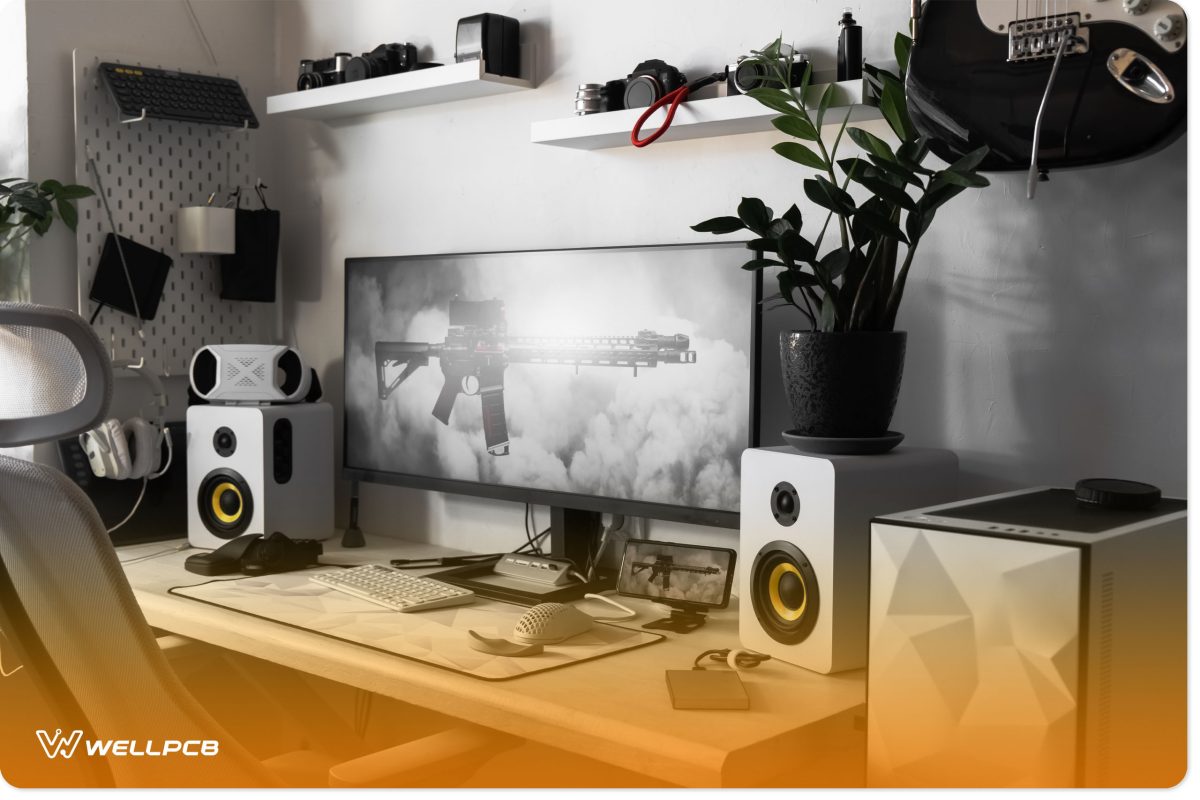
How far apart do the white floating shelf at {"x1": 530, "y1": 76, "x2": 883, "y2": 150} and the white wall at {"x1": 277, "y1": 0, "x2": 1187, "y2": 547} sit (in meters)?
0.05

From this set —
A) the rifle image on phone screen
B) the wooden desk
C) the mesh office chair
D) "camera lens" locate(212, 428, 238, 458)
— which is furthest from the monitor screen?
the mesh office chair

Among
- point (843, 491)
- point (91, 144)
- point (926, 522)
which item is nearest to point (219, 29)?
point (91, 144)

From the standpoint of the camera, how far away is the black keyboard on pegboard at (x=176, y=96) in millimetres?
2391

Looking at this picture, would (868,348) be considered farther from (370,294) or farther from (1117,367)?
(370,294)

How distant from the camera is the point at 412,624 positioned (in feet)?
5.52

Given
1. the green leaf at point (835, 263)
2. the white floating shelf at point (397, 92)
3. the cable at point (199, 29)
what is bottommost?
the green leaf at point (835, 263)

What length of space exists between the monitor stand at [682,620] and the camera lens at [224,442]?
983mm

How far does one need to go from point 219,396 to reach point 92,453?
25cm

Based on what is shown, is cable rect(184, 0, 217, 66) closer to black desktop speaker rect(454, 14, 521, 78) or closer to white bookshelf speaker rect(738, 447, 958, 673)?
black desktop speaker rect(454, 14, 521, 78)

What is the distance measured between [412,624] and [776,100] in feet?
2.83

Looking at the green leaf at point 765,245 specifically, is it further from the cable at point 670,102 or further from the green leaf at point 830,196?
the cable at point 670,102

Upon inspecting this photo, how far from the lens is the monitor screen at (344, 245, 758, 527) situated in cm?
184

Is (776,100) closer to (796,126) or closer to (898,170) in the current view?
(796,126)

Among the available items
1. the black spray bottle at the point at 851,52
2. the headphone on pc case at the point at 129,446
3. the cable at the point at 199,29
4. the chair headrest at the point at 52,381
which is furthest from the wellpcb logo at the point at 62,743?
the cable at the point at 199,29
